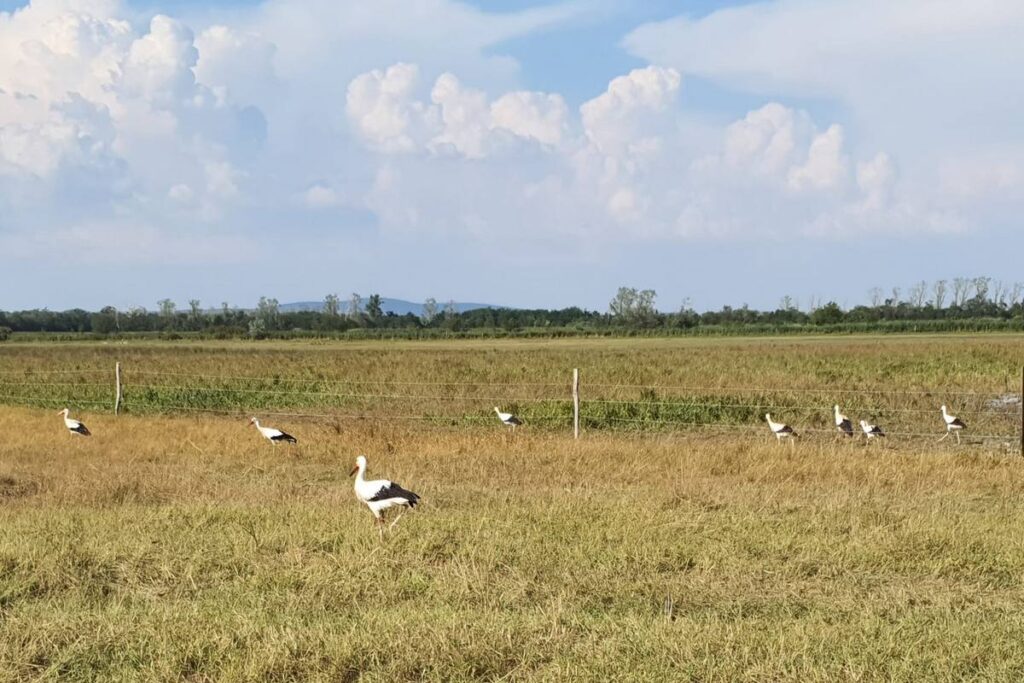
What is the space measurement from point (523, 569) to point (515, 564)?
0.19 meters

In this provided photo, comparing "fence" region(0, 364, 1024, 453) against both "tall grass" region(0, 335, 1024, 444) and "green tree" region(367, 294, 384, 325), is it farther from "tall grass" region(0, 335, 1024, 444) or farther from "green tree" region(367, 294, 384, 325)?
"green tree" region(367, 294, 384, 325)

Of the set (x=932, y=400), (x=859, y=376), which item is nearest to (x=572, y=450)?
(x=932, y=400)

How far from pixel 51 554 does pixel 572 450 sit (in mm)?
8229

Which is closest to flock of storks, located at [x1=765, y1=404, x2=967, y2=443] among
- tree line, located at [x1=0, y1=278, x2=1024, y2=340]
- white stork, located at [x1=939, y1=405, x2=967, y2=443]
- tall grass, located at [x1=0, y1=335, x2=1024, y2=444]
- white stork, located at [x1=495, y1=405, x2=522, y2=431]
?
white stork, located at [x1=939, y1=405, x2=967, y2=443]

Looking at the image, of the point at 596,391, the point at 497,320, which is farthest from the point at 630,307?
the point at 596,391

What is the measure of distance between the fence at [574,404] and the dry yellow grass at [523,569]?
5.96 m

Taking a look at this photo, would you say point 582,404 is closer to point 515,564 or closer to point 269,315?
point 515,564

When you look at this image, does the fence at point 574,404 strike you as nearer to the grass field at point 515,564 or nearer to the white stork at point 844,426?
the white stork at point 844,426

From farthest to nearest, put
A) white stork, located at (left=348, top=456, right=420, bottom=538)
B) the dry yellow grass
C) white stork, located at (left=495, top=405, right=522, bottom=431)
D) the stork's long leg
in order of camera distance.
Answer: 1. white stork, located at (left=495, top=405, right=522, bottom=431)
2. white stork, located at (left=348, top=456, right=420, bottom=538)
3. the stork's long leg
4. the dry yellow grass

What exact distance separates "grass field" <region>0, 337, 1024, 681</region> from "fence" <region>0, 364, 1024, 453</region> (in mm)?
5376

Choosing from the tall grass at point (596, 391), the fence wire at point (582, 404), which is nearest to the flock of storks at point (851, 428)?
the fence wire at point (582, 404)

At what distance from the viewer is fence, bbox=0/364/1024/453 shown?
2092 centimetres

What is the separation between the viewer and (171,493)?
12.0 m

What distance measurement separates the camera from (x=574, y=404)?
1944cm
